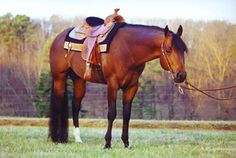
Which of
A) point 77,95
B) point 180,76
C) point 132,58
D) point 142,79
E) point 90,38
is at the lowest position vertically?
point 142,79

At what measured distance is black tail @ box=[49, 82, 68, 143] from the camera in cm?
664

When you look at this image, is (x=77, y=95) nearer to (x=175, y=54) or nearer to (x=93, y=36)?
(x=93, y=36)

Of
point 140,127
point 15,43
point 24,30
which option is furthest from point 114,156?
point 24,30

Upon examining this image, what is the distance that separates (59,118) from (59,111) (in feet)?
0.29

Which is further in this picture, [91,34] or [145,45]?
[91,34]

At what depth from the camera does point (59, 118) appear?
6.79 m

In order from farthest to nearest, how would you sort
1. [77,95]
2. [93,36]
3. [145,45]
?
[77,95]
[93,36]
[145,45]

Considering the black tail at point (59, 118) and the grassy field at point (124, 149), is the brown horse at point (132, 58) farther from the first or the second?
the grassy field at point (124, 149)

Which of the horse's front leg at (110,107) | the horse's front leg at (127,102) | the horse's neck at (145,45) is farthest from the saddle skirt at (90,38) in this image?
the horse's front leg at (127,102)

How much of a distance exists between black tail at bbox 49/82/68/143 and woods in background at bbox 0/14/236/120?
288 centimetres

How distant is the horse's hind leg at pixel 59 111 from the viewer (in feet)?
21.8

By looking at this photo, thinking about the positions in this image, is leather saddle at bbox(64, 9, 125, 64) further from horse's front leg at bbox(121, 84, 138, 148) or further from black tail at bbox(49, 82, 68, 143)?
black tail at bbox(49, 82, 68, 143)

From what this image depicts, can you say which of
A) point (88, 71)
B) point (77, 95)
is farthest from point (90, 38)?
point (77, 95)

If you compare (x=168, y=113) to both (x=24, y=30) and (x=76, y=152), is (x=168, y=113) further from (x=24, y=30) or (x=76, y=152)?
(x=76, y=152)
